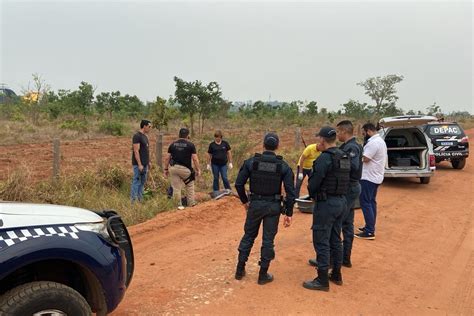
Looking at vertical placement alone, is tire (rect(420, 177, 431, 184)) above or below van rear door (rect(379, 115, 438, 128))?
below

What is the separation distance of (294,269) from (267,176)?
1462 mm

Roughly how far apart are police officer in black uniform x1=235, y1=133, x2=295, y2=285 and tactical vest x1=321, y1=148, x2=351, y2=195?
40 cm

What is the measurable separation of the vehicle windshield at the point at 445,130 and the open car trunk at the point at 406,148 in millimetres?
3103

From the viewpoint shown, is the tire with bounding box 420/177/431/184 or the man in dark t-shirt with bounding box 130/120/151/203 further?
the tire with bounding box 420/177/431/184

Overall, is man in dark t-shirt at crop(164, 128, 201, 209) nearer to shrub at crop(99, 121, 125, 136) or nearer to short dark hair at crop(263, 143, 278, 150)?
short dark hair at crop(263, 143, 278, 150)

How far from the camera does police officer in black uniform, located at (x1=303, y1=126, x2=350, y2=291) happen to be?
15.6 ft

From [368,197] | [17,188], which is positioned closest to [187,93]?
[17,188]

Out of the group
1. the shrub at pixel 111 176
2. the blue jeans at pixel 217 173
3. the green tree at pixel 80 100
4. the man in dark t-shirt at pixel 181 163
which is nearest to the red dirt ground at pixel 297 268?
the man in dark t-shirt at pixel 181 163

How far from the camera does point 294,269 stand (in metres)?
5.45

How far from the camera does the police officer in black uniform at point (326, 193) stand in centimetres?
476

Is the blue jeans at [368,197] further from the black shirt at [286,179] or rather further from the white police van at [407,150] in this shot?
the white police van at [407,150]

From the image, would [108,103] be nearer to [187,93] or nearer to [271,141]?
[187,93]

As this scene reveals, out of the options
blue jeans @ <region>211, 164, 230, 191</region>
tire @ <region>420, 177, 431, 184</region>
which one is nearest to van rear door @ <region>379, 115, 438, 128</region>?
tire @ <region>420, 177, 431, 184</region>

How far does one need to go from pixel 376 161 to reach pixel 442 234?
2015 millimetres
